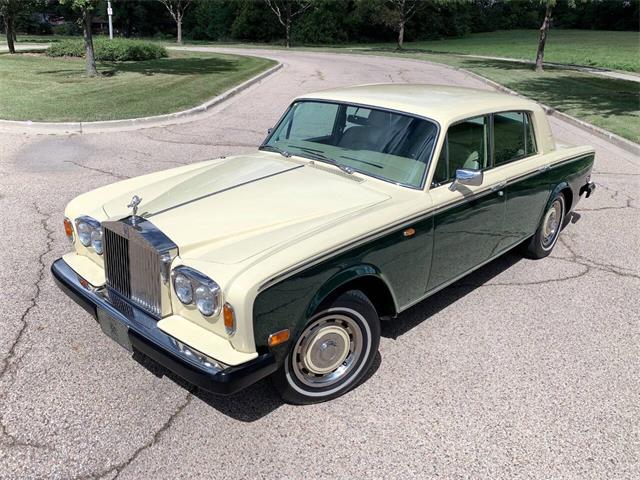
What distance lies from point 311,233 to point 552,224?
3.35 metres

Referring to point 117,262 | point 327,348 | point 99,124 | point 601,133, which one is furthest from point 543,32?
point 117,262

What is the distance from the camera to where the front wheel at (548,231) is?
16.7 feet

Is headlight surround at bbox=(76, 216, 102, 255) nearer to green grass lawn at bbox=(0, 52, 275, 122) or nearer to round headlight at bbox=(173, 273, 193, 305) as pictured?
round headlight at bbox=(173, 273, 193, 305)

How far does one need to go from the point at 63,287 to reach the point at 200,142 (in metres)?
6.46

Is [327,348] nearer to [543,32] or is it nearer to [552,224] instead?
[552,224]

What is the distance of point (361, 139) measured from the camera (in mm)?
3918

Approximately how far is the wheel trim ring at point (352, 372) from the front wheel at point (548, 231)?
8.48 ft

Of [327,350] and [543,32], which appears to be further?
[543,32]

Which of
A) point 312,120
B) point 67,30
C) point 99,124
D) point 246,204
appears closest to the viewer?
point 246,204

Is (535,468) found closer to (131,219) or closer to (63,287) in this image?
(131,219)

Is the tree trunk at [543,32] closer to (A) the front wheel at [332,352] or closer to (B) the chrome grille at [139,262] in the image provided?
(A) the front wheel at [332,352]

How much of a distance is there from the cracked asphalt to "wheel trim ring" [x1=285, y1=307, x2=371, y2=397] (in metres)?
0.09

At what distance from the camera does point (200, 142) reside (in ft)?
31.4

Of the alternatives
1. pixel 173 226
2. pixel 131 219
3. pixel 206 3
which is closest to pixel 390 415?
pixel 173 226
